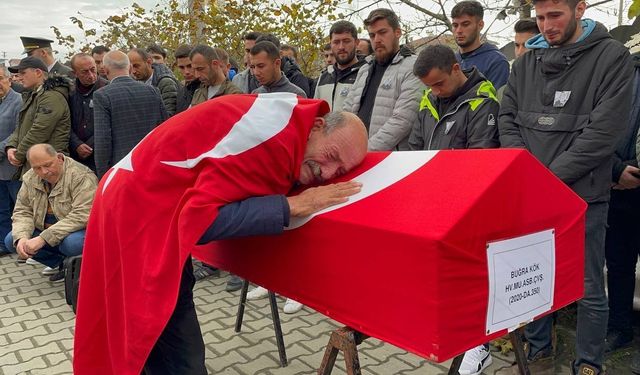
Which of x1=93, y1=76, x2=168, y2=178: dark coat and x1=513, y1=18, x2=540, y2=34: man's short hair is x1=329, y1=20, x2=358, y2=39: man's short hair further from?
x1=93, y1=76, x2=168, y2=178: dark coat

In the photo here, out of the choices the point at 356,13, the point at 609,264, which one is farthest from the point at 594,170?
the point at 356,13

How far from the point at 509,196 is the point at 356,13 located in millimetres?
4956

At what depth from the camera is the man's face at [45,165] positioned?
446cm

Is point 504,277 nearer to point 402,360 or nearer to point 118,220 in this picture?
point 118,220

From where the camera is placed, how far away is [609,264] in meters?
3.20

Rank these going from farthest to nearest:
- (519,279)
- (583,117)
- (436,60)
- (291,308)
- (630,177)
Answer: (291,308), (436,60), (630,177), (583,117), (519,279)

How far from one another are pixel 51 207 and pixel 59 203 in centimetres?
15

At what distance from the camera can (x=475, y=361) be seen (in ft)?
10.1

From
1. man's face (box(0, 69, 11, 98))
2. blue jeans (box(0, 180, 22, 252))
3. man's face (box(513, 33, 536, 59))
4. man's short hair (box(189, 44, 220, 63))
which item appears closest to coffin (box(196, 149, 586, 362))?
man's face (box(513, 33, 536, 59))

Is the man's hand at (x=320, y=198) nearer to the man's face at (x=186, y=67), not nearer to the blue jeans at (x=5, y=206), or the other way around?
the man's face at (x=186, y=67)

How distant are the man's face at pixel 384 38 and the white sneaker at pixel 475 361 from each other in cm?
204

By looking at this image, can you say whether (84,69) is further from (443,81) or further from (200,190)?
(200,190)

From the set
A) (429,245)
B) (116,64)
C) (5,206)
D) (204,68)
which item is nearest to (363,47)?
(204,68)

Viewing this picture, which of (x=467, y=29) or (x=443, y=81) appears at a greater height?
(x=467, y=29)
